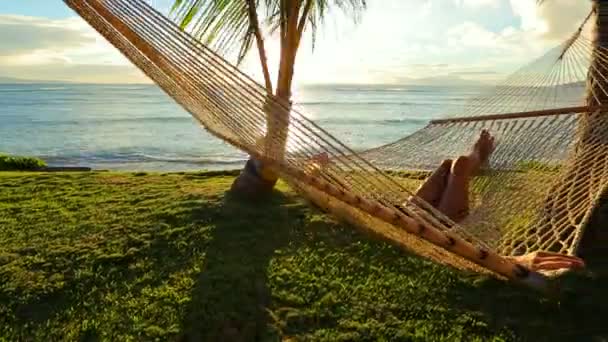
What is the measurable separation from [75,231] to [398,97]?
27.3 m

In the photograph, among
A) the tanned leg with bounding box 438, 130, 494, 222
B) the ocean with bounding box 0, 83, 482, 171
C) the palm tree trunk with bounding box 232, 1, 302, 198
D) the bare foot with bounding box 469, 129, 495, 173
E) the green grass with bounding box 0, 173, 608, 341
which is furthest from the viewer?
the ocean with bounding box 0, 83, 482, 171

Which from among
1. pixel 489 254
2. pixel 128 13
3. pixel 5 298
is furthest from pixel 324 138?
pixel 5 298

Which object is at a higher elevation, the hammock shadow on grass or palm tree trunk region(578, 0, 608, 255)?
palm tree trunk region(578, 0, 608, 255)

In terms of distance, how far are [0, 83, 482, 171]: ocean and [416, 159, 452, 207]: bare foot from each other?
6.88 meters

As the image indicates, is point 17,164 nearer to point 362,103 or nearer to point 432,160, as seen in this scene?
point 432,160

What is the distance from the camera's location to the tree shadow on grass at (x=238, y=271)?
88.0 inches

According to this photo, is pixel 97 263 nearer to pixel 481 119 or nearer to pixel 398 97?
pixel 481 119

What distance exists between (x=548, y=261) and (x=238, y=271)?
1.29 m

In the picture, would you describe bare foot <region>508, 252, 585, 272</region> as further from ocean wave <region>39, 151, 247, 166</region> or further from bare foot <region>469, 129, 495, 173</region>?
ocean wave <region>39, 151, 247, 166</region>

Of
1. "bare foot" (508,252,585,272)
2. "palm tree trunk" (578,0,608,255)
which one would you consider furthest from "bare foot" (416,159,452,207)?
"bare foot" (508,252,585,272)

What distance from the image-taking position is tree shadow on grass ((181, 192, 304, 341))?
2.24 m

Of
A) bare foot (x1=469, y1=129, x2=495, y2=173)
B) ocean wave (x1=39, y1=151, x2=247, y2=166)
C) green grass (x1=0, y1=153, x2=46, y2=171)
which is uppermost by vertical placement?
bare foot (x1=469, y1=129, x2=495, y2=173)

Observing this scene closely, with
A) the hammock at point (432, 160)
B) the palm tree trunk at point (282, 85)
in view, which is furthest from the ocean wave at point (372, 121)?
the hammock at point (432, 160)

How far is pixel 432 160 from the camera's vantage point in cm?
351
